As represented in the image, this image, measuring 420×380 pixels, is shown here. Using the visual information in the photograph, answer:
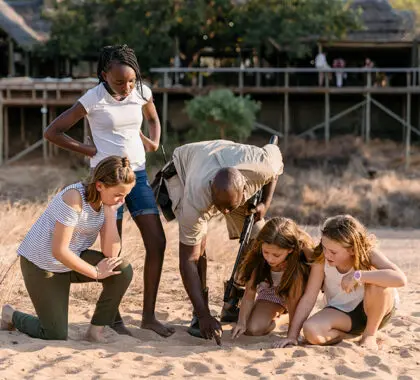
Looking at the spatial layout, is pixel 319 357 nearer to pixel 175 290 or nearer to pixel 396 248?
pixel 175 290

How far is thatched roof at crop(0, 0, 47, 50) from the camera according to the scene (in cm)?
2675

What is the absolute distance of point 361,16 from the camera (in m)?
27.2

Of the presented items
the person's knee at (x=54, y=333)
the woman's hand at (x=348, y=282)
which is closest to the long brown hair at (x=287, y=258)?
the woman's hand at (x=348, y=282)

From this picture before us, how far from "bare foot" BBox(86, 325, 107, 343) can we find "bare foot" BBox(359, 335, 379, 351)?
62.7 inches

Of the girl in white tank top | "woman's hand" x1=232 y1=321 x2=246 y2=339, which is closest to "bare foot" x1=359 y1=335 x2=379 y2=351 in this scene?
the girl in white tank top

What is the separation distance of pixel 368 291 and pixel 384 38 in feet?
73.3

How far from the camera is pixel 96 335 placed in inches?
212

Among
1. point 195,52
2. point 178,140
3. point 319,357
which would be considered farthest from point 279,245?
point 195,52

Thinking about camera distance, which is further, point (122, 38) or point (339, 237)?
point (122, 38)

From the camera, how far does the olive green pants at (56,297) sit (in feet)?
16.9

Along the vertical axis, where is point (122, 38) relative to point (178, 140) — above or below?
above

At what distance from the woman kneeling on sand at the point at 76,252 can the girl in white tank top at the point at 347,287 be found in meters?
1.11

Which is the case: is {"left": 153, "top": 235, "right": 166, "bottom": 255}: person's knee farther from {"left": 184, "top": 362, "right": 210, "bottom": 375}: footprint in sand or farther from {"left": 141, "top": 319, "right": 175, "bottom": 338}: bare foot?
{"left": 184, "top": 362, "right": 210, "bottom": 375}: footprint in sand

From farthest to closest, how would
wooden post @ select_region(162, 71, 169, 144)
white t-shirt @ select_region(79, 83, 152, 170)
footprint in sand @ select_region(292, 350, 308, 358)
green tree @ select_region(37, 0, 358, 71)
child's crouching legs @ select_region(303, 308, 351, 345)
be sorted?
→ wooden post @ select_region(162, 71, 169, 144), green tree @ select_region(37, 0, 358, 71), white t-shirt @ select_region(79, 83, 152, 170), child's crouching legs @ select_region(303, 308, 351, 345), footprint in sand @ select_region(292, 350, 308, 358)
